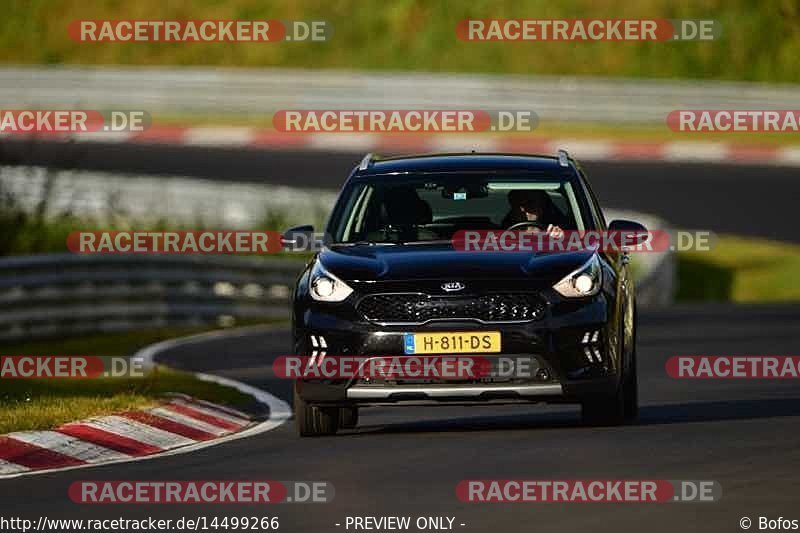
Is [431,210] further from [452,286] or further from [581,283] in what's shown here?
[581,283]

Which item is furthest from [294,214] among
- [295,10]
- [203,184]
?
[295,10]

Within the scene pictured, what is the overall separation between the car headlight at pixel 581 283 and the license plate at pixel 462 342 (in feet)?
1.61

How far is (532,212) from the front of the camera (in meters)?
13.7

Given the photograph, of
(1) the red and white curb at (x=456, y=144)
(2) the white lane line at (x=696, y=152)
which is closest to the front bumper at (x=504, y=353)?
(1) the red and white curb at (x=456, y=144)

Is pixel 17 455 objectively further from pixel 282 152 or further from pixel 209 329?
pixel 282 152

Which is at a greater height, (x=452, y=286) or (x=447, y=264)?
(x=447, y=264)

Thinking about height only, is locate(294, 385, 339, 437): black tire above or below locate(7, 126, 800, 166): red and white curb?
below

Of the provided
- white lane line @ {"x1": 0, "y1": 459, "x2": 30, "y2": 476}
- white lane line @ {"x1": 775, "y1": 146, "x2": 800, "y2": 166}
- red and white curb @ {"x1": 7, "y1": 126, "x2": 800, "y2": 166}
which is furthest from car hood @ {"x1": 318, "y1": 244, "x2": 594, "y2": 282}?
white lane line @ {"x1": 775, "y1": 146, "x2": 800, "y2": 166}

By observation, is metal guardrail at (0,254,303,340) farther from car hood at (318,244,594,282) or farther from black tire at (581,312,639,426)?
black tire at (581,312,639,426)

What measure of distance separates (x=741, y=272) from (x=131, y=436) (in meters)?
20.1

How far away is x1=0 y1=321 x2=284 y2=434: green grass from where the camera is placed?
13273 millimetres

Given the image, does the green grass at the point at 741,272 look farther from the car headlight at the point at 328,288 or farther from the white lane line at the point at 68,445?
the white lane line at the point at 68,445

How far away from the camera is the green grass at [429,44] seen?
161 ft

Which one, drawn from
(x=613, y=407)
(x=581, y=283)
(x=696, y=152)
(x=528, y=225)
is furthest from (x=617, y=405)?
(x=696, y=152)
